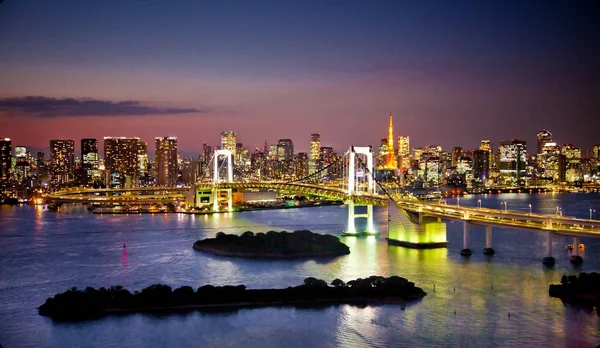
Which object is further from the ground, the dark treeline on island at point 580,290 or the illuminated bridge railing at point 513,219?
the illuminated bridge railing at point 513,219

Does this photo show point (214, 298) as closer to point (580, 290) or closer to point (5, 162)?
point (580, 290)

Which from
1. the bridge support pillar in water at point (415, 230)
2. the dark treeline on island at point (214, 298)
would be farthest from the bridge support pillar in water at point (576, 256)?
the dark treeline on island at point (214, 298)

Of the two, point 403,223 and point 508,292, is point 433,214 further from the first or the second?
point 508,292

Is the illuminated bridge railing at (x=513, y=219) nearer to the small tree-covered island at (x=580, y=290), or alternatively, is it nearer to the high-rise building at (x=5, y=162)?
the small tree-covered island at (x=580, y=290)

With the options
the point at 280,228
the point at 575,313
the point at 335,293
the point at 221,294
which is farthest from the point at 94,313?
the point at 280,228

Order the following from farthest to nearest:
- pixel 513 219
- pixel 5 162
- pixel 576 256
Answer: pixel 5 162 < pixel 513 219 < pixel 576 256

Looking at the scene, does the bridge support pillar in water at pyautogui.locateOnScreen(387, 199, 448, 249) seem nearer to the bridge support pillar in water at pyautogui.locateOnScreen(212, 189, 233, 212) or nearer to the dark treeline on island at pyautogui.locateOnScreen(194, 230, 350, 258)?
the dark treeline on island at pyautogui.locateOnScreen(194, 230, 350, 258)

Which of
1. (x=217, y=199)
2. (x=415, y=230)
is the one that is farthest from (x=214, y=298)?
(x=217, y=199)
